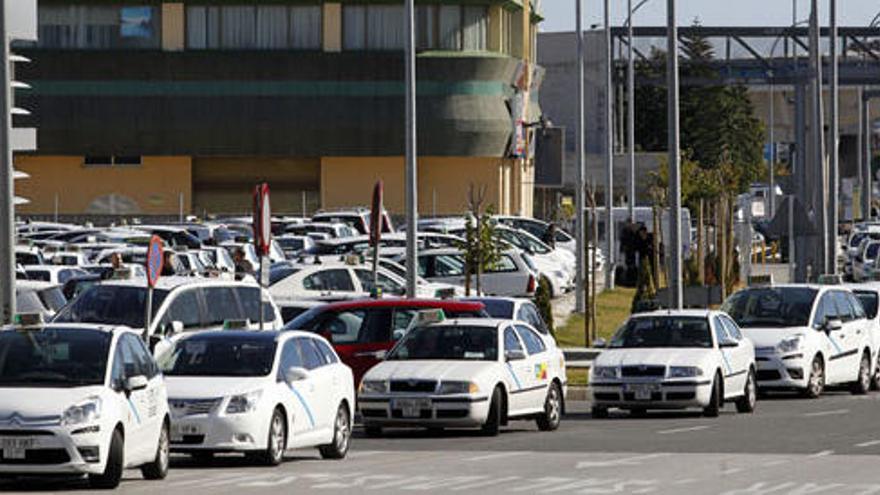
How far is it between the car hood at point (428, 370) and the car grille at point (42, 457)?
29.7 ft

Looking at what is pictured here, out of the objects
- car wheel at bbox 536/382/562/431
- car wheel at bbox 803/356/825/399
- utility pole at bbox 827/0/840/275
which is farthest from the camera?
utility pole at bbox 827/0/840/275

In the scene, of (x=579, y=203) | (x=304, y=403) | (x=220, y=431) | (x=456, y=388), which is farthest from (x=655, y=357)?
(x=579, y=203)

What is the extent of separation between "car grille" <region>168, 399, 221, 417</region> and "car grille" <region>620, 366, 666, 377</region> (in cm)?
1006

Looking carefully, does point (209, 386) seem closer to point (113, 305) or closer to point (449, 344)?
point (449, 344)

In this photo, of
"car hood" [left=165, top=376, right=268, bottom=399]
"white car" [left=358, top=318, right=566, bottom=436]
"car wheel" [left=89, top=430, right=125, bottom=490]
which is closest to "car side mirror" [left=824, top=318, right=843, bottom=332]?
"white car" [left=358, top=318, right=566, bottom=436]

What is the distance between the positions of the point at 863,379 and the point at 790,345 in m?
3.07

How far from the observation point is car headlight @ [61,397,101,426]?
2095 cm

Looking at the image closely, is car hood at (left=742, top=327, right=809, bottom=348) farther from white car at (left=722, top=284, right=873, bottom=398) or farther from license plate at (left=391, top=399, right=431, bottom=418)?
license plate at (left=391, top=399, right=431, bottom=418)

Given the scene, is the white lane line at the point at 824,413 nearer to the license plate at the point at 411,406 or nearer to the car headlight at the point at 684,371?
the car headlight at the point at 684,371

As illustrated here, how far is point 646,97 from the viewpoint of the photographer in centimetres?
15962

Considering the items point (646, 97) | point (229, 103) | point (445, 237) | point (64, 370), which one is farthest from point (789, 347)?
point (646, 97)

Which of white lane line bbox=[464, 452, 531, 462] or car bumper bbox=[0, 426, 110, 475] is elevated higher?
car bumper bbox=[0, 426, 110, 475]

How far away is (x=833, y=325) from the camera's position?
3912cm

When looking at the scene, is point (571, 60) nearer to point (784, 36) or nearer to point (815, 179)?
point (784, 36)
